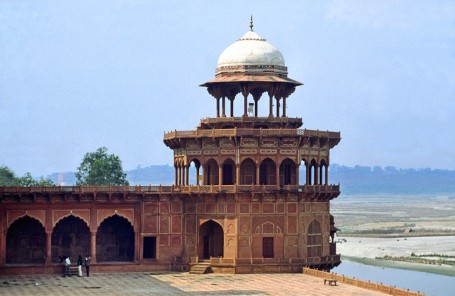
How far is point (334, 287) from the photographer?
53375mm

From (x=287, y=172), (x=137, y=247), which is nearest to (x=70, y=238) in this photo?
(x=137, y=247)

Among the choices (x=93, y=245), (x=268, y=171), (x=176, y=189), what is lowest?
(x=93, y=245)

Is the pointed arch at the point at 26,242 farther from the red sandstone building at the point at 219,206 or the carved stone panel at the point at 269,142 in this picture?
the carved stone panel at the point at 269,142

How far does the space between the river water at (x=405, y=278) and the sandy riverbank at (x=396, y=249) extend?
2.03m

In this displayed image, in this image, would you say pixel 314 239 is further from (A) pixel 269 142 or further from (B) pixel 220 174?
(B) pixel 220 174

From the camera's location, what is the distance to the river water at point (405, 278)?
7606 cm

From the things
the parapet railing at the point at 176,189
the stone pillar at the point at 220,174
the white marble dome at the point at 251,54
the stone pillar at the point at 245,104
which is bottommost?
the parapet railing at the point at 176,189

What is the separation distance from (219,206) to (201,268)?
3479mm

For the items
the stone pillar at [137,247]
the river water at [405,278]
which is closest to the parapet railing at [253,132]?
the stone pillar at [137,247]

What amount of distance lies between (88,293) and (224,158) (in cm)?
1271

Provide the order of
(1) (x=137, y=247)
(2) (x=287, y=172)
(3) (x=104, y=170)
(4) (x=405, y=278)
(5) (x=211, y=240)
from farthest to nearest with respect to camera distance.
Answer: (3) (x=104, y=170) → (4) (x=405, y=278) → (2) (x=287, y=172) → (5) (x=211, y=240) → (1) (x=137, y=247)

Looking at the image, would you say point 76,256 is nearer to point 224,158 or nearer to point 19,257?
point 19,257

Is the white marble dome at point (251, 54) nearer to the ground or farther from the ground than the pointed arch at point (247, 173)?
farther from the ground

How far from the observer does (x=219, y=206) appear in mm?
61031
